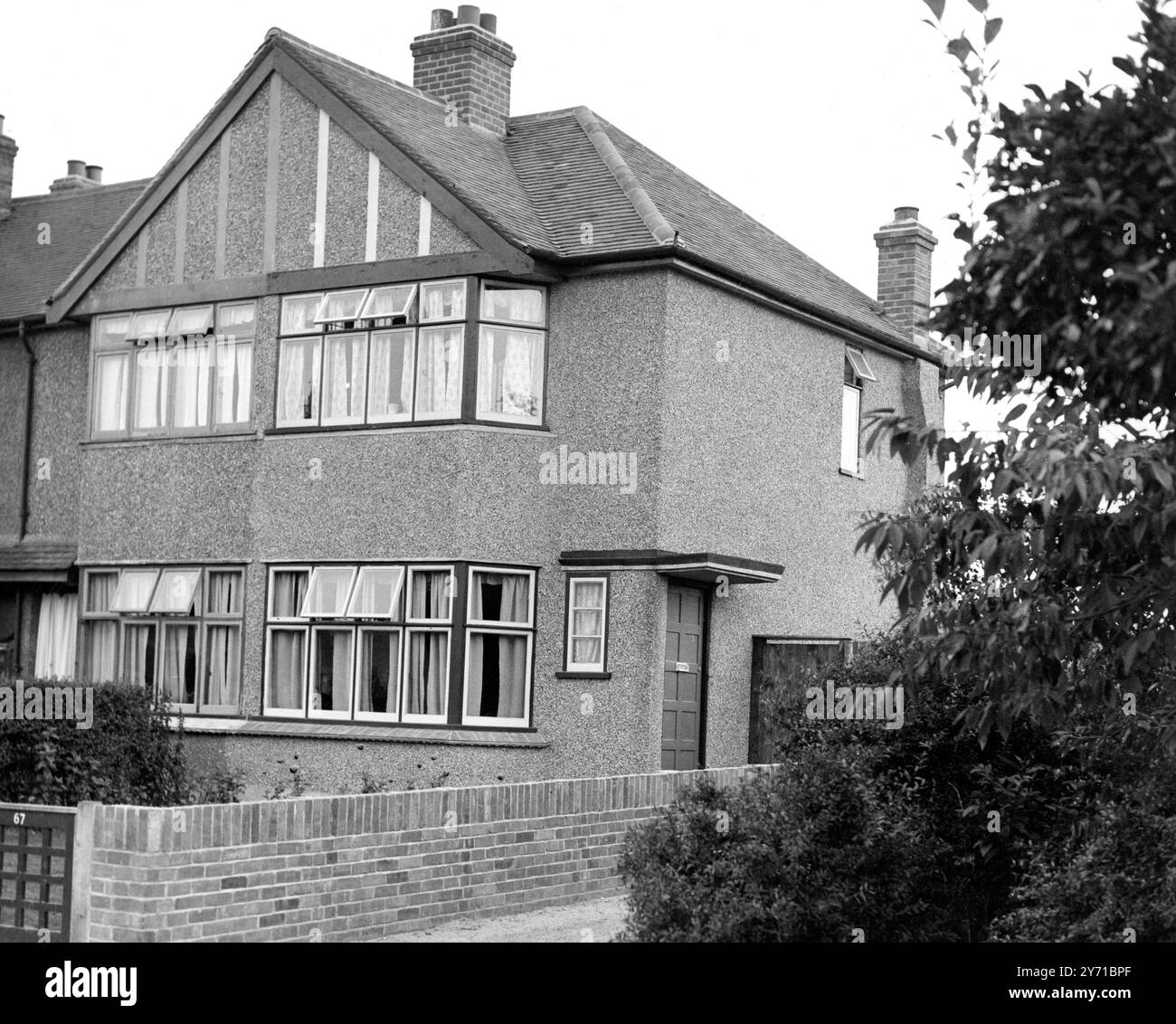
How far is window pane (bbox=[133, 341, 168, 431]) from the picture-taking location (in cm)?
1970

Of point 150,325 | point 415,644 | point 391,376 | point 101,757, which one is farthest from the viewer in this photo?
point 150,325

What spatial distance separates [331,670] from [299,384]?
3291 millimetres

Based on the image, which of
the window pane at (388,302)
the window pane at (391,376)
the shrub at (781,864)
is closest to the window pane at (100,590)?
the window pane at (391,376)

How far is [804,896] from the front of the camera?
8.86m

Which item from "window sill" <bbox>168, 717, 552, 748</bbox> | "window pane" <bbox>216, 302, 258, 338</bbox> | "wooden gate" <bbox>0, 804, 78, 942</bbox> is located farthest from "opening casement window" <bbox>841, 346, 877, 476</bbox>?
"wooden gate" <bbox>0, 804, 78, 942</bbox>

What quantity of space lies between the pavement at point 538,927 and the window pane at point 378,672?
6218 mm

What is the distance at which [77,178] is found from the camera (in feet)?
88.7

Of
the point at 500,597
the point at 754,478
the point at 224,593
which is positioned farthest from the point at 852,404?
the point at 224,593

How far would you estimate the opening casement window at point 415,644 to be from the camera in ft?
57.0

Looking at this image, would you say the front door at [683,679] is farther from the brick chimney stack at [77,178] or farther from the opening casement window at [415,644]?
the brick chimney stack at [77,178]

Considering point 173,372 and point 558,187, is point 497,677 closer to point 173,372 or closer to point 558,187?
point 173,372

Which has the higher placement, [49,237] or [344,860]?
[49,237]

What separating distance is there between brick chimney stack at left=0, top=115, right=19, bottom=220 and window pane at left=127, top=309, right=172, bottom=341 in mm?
7384

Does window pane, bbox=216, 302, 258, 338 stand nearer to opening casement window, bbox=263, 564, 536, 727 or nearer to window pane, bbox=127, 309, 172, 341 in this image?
window pane, bbox=127, 309, 172, 341
